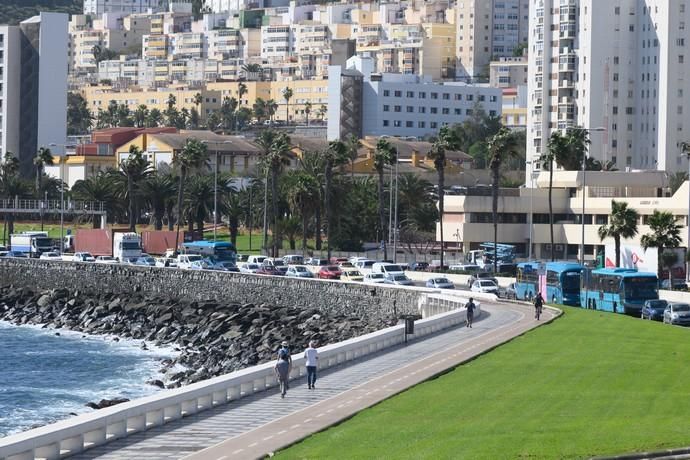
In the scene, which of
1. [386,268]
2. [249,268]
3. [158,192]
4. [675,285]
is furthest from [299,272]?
[158,192]

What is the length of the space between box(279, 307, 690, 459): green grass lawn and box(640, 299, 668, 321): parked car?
16.6 metres

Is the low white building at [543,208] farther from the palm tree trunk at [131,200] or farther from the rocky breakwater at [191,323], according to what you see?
the rocky breakwater at [191,323]

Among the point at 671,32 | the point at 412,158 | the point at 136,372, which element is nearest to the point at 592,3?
the point at 671,32

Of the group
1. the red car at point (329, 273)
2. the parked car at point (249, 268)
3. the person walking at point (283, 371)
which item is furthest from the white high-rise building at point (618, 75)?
the person walking at point (283, 371)

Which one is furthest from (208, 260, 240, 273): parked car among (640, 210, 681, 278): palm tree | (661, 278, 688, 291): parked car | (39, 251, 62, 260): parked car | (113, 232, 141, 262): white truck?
(661, 278, 688, 291): parked car

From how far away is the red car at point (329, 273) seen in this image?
342 ft

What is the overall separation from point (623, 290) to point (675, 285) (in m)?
20.5

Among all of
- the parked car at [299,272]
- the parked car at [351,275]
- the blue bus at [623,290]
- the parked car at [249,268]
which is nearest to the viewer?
the blue bus at [623,290]

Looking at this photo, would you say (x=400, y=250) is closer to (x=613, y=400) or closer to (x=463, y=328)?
(x=463, y=328)

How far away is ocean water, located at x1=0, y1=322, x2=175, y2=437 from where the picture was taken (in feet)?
204

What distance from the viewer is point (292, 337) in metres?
79.1

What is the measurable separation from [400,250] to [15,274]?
3714 centimetres

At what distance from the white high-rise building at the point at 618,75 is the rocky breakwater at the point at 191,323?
3325 inches

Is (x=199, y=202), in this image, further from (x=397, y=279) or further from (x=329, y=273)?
(x=397, y=279)
